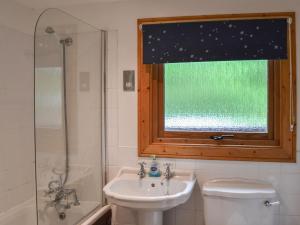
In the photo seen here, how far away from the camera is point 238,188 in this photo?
81.2 inches

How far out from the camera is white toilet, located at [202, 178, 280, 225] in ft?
6.51

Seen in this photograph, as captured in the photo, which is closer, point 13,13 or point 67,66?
point 67,66

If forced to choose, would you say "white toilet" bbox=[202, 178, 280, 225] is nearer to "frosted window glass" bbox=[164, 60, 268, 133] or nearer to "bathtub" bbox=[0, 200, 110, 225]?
"frosted window glass" bbox=[164, 60, 268, 133]

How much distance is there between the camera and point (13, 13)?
7.71ft

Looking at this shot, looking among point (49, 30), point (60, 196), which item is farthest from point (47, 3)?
point (60, 196)

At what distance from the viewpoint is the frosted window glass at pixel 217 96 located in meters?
2.32

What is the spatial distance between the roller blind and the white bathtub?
145 centimetres

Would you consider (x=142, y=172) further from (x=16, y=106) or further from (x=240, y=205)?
(x=16, y=106)

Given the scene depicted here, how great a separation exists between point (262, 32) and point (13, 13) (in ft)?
6.21

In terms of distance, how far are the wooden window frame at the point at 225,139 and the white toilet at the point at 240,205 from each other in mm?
303

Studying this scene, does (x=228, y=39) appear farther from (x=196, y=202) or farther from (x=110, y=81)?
(x=196, y=202)

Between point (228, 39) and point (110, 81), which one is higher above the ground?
point (228, 39)

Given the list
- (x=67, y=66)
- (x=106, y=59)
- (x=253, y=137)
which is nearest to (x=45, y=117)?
(x=67, y=66)

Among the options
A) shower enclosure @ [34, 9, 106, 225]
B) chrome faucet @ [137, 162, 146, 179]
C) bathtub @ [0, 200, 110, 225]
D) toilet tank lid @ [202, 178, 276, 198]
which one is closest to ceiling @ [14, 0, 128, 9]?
shower enclosure @ [34, 9, 106, 225]
